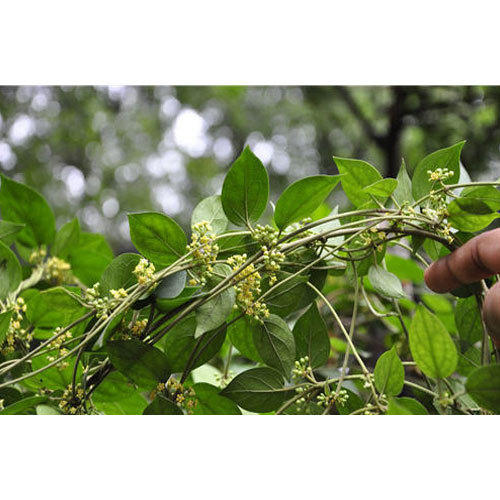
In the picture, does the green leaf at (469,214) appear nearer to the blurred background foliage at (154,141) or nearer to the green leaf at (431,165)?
the green leaf at (431,165)

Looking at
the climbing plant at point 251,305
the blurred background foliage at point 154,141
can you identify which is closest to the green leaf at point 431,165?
the climbing plant at point 251,305

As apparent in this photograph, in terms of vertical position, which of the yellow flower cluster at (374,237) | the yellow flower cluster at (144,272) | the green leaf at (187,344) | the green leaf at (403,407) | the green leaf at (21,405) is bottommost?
the green leaf at (403,407)

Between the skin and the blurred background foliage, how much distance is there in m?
2.44

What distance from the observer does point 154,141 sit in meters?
3.59

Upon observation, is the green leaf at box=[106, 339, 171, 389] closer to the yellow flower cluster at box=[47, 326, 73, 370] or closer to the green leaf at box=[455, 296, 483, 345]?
the yellow flower cluster at box=[47, 326, 73, 370]

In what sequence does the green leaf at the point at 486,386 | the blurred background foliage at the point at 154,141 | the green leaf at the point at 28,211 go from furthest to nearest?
the blurred background foliage at the point at 154,141 < the green leaf at the point at 28,211 < the green leaf at the point at 486,386

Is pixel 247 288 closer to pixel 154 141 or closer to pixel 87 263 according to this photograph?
pixel 87 263

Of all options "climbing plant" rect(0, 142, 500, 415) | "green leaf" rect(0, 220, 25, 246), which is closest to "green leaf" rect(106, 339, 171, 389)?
"climbing plant" rect(0, 142, 500, 415)

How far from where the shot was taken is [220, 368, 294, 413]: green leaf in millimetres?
226

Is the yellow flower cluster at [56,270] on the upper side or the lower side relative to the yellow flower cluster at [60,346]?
upper

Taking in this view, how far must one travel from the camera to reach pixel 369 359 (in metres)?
0.46

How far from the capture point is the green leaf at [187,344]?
226 mm

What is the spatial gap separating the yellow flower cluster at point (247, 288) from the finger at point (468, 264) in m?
0.08

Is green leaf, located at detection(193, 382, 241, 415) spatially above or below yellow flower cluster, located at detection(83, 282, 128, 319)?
→ below
